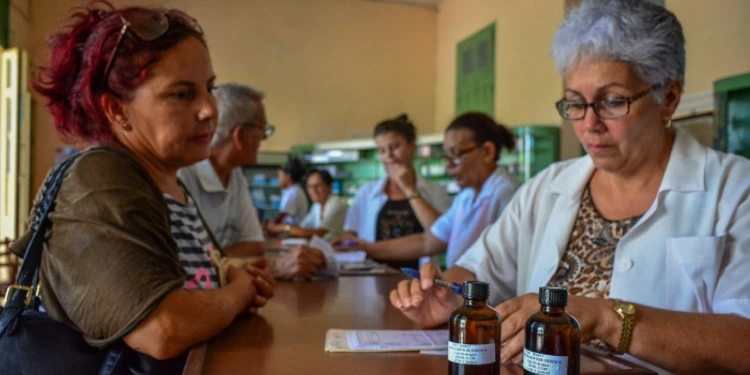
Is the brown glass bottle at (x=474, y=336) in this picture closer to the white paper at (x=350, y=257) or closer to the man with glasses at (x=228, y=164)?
the white paper at (x=350, y=257)

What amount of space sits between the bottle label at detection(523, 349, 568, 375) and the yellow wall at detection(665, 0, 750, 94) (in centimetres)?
430

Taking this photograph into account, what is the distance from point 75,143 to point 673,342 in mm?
1458

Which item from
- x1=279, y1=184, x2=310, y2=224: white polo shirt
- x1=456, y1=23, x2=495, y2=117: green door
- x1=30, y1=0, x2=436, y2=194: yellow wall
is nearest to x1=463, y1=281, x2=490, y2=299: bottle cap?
x1=279, y1=184, x2=310, y2=224: white polo shirt

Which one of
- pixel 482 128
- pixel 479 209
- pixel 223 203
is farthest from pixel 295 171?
pixel 479 209

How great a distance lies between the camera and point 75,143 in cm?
152

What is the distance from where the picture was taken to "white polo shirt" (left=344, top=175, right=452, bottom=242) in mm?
4258

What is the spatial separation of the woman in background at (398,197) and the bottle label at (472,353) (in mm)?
3027

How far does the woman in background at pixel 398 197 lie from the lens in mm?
3984

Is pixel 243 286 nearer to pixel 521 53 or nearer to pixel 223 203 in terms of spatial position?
pixel 223 203

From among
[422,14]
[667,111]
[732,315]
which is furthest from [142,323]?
[422,14]

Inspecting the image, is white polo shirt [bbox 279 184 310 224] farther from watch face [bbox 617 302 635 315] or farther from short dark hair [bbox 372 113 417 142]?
watch face [bbox 617 302 635 315]

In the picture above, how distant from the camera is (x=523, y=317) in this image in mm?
1078

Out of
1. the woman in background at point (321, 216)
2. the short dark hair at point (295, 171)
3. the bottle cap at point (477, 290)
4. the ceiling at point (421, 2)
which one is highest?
the ceiling at point (421, 2)

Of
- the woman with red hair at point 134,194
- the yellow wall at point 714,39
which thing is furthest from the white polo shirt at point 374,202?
the woman with red hair at point 134,194
